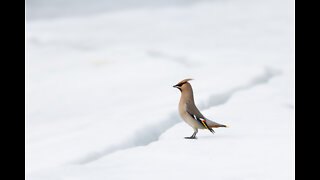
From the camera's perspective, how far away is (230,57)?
5.66 meters

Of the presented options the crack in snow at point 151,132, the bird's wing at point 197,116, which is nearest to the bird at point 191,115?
the bird's wing at point 197,116

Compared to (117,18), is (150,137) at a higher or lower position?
lower

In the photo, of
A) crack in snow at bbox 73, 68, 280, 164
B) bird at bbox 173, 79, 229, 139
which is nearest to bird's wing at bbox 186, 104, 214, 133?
bird at bbox 173, 79, 229, 139

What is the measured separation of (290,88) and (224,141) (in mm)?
1774

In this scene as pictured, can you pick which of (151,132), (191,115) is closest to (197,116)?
(191,115)

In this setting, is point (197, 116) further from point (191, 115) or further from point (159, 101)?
point (159, 101)

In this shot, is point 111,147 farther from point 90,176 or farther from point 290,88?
point 290,88

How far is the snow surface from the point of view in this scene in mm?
2084

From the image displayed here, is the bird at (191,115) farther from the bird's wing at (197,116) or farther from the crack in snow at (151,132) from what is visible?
the crack in snow at (151,132)

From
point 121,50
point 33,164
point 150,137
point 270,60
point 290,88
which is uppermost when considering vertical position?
point 121,50

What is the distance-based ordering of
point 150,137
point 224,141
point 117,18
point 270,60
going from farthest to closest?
point 117,18
point 270,60
point 150,137
point 224,141

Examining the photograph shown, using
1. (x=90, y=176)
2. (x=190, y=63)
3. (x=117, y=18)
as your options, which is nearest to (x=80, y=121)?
(x=90, y=176)

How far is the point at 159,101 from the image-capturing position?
363 centimetres

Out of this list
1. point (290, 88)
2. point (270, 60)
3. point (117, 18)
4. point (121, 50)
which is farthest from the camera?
point (117, 18)
